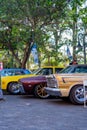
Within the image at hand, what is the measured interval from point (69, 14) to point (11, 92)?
7.62 meters

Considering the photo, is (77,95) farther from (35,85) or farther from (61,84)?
(35,85)

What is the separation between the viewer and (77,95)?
12.7m

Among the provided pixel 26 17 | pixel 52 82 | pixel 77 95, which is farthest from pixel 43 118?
pixel 26 17

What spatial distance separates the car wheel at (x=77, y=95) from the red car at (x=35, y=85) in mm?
2553

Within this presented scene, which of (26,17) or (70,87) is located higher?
(26,17)

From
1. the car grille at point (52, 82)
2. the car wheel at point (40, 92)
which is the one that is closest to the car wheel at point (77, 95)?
the car grille at point (52, 82)

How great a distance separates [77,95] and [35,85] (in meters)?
2.90

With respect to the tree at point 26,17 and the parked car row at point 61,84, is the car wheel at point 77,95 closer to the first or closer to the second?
the parked car row at point 61,84

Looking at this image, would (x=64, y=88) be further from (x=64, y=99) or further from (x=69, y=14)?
(x=69, y=14)

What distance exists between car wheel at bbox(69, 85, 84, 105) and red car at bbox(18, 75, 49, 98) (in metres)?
2.55

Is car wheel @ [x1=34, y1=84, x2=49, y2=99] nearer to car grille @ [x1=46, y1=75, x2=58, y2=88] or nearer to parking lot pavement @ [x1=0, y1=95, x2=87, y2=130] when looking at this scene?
car grille @ [x1=46, y1=75, x2=58, y2=88]

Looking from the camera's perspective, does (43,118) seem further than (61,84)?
No

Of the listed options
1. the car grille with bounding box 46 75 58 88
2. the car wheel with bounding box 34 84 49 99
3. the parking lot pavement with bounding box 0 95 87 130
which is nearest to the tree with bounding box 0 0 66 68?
the car wheel with bounding box 34 84 49 99

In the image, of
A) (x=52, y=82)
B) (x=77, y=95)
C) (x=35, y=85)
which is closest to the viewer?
(x=77, y=95)
